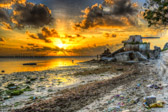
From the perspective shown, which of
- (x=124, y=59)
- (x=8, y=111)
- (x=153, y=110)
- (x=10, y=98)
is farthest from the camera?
(x=124, y=59)

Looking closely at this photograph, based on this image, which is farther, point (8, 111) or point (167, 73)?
point (167, 73)

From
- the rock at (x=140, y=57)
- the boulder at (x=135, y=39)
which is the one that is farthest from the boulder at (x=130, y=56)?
the boulder at (x=135, y=39)

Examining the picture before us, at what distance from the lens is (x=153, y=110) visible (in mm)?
3889

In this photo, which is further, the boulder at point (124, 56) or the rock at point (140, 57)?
the boulder at point (124, 56)

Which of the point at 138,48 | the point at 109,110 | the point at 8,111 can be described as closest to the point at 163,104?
the point at 109,110

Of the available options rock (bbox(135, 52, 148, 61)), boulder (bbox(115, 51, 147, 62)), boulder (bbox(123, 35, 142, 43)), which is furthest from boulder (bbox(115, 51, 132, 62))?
boulder (bbox(123, 35, 142, 43))

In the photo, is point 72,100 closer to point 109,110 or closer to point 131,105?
point 109,110

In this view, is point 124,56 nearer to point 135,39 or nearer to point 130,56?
point 130,56

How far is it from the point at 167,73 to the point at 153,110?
3853 millimetres

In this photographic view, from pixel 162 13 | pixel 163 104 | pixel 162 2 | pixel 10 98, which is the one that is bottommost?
pixel 10 98

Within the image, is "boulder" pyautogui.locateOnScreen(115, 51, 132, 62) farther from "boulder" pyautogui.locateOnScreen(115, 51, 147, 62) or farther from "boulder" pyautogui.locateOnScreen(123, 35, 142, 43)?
"boulder" pyautogui.locateOnScreen(123, 35, 142, 43)

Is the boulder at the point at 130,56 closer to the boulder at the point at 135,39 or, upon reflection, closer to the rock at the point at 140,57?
the rock at the point at 140,57

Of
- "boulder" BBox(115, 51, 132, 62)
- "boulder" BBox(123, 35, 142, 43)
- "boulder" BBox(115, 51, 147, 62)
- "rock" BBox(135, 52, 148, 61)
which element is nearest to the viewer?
"rock" BBox(135, 52, 148, 61)

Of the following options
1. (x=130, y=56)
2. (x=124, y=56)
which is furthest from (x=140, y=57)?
(x=124, y=56)
